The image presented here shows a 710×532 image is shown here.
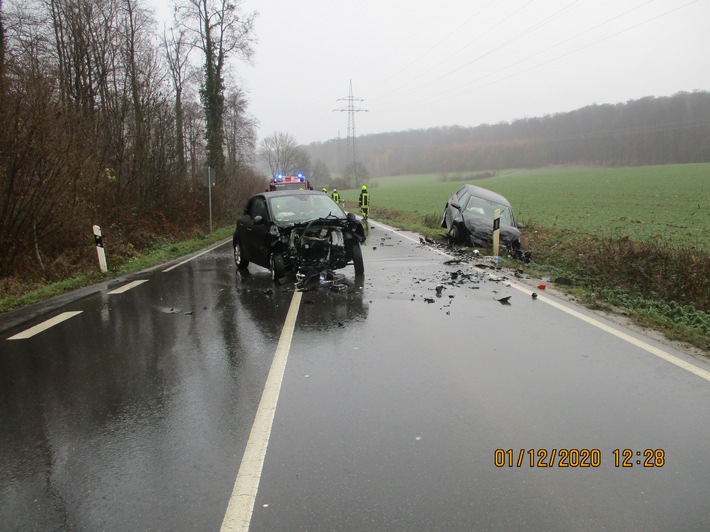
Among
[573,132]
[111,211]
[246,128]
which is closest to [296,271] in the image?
[111,211]

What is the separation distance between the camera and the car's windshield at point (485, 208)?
14212 mm

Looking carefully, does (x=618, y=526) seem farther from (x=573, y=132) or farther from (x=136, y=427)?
(x=573, y=132)

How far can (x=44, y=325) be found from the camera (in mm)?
6805

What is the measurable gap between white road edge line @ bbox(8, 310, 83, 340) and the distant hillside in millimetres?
70082

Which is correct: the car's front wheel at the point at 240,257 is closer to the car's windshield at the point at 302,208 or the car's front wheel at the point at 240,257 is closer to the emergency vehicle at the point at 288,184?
the car's windshield at the point at 302,208

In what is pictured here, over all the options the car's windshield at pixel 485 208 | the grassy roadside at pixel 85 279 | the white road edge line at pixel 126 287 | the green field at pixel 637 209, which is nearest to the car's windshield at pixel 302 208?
the white road edge line at pixel 126 287

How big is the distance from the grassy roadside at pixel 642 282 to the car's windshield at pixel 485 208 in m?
2.27

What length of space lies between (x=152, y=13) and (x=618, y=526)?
3159 centimetres

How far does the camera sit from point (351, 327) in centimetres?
616

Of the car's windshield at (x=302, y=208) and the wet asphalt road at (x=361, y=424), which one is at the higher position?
the car's windshield at (x=302, y=208)

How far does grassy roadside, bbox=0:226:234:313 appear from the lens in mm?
8789

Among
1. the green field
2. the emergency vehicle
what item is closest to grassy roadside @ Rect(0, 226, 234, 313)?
the emergency vehicle
